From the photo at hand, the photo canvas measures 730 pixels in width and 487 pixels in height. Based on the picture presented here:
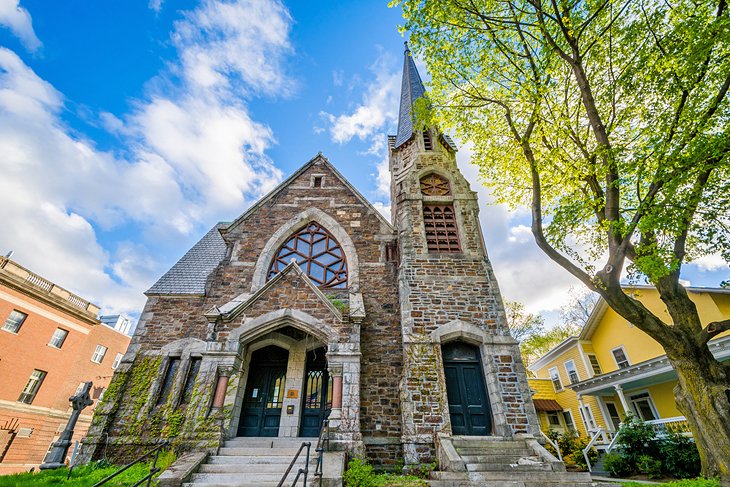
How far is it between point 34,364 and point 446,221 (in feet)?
79.6

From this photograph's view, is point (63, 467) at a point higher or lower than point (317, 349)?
lower

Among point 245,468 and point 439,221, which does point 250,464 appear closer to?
point 245,468

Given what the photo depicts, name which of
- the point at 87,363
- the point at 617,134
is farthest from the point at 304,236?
the point at 87,363

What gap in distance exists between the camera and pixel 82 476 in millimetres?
Answer: 7227

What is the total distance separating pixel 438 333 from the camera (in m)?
9.09

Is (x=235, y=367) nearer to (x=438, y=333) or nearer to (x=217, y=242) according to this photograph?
(x=438, y=333)

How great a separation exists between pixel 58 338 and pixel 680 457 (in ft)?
99.1

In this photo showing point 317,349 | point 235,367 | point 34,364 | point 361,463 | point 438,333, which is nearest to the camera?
point 361,463

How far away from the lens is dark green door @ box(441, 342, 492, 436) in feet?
27.2

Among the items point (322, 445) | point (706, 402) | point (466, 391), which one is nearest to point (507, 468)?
point (466, 391)

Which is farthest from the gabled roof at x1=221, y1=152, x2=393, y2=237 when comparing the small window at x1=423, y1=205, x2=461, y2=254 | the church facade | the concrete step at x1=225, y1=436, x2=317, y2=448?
the concrete step at x1=225, y1=436, x2=317, y2=448

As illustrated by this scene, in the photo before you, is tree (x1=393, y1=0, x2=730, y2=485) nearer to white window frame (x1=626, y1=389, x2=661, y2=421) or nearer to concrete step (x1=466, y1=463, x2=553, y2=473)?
concrete step (x1=466, y1=463, x2=553, y2=473)

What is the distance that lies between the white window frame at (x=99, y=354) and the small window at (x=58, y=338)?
367cm

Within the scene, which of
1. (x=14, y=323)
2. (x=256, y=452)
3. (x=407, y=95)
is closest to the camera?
(x=256, y=452)
